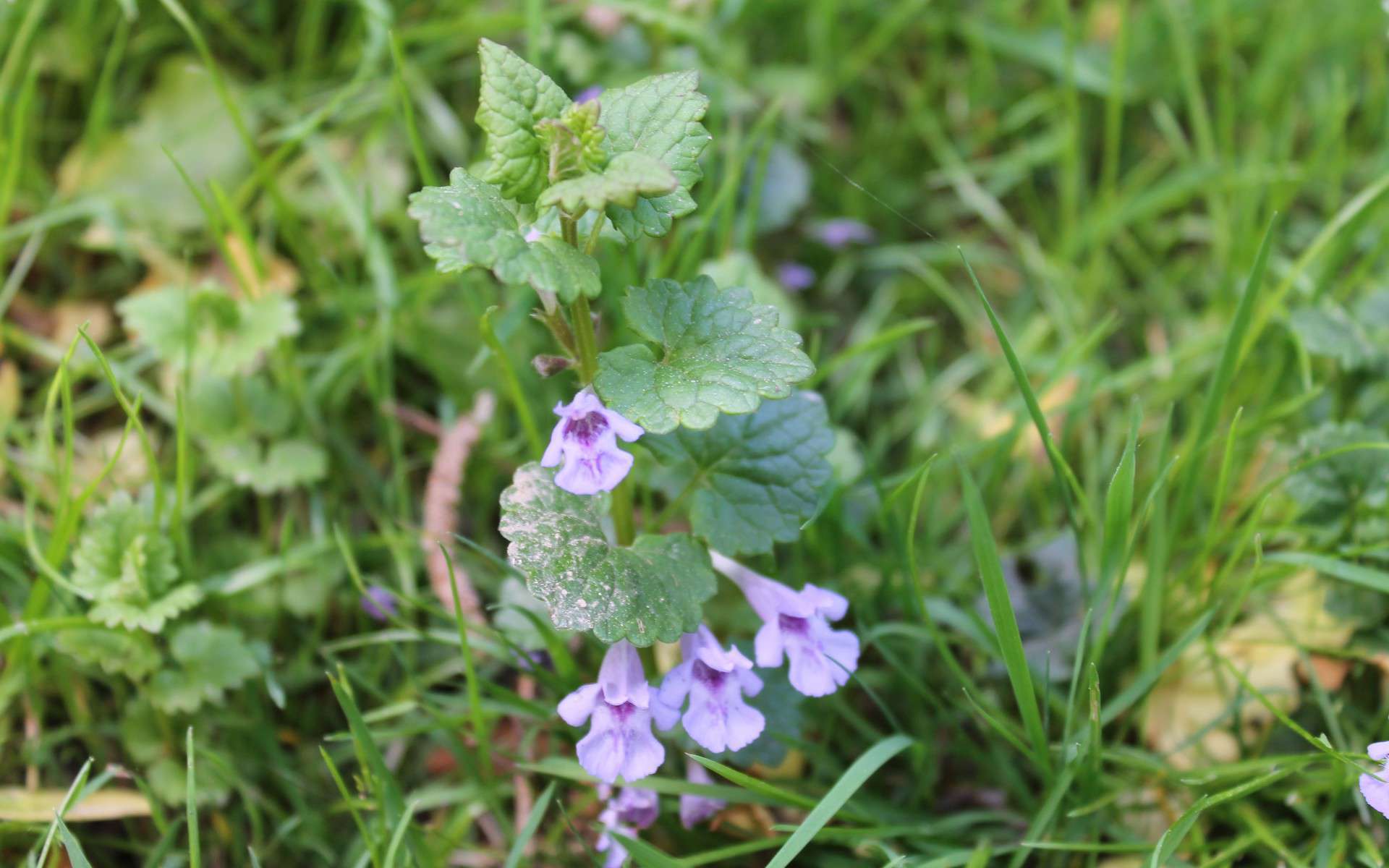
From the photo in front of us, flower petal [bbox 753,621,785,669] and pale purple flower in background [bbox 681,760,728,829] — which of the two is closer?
flower petal [bbox 753,621,785,669]

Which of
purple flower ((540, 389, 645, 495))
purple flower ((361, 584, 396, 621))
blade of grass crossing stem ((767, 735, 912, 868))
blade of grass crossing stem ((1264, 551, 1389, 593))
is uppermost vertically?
purple flower ((540, 389, 645, 495))

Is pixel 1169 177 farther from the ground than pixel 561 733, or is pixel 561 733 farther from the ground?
pixel 1169 177

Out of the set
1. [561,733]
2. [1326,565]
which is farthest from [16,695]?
[1326,565]

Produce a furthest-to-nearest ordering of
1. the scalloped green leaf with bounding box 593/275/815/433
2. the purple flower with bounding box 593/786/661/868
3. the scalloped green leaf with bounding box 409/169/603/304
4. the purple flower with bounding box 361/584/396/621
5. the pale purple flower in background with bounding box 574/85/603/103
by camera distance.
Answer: the pale purple flower in background with bounding box 574/85/603/103, the purple flower with bounding box 361/584/396/621, the purple flower with bounding box 593/786/661/868, the scalloped green leaf with bounding box 593/275/815/433, the scalloped green leaf with bounding box 409/169/603/304

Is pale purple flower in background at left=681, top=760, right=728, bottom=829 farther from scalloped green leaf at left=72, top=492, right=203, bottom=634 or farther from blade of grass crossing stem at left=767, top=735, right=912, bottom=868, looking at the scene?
scalloped green leaf at left=72, top=492, right=203, bottom=634

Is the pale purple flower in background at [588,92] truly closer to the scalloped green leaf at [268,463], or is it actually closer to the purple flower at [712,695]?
Answer: the scalloped green leaf at [268,463]

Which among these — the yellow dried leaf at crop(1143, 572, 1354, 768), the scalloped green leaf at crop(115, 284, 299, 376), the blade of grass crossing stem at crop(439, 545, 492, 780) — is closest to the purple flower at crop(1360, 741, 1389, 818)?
the yellow dried leaf at crop(1143, 572, 1354, 768)

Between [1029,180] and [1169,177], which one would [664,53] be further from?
[1169,177]
